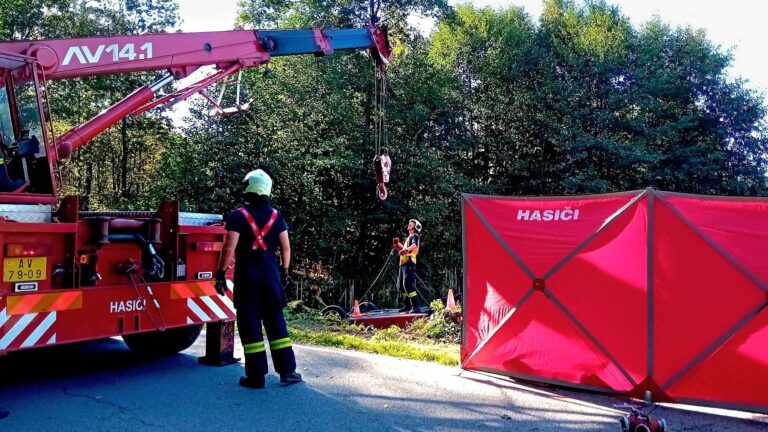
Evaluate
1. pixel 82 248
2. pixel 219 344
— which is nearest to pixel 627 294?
pixel 219 344

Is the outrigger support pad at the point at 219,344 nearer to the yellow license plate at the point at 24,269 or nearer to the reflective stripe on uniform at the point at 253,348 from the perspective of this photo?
the reflective stripe on uniform at the point at 253,348

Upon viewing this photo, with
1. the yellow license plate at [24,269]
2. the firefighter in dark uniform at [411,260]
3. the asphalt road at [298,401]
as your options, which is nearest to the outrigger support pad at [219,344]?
the asphalt road at [298,401]

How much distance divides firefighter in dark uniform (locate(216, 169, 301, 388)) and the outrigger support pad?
91 cm

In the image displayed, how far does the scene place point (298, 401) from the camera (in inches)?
217

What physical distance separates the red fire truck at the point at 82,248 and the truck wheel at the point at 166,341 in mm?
13

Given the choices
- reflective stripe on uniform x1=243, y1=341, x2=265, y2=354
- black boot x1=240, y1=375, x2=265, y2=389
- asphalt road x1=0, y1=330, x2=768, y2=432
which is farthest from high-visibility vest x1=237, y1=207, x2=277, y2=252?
asphalt road x1=0, y1=330, x2=768, y2=432

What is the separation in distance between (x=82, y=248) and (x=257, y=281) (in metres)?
1.58

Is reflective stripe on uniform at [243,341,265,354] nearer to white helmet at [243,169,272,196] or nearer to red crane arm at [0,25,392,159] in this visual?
white helmet at [243,169,272,196]

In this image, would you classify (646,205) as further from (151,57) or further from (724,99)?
(724,99)

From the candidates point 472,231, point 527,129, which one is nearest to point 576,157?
point 527,129

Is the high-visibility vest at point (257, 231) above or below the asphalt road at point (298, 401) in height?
above

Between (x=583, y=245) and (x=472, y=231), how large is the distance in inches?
49.7

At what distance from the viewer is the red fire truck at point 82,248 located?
207 inches

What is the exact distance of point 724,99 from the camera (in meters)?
27.9
